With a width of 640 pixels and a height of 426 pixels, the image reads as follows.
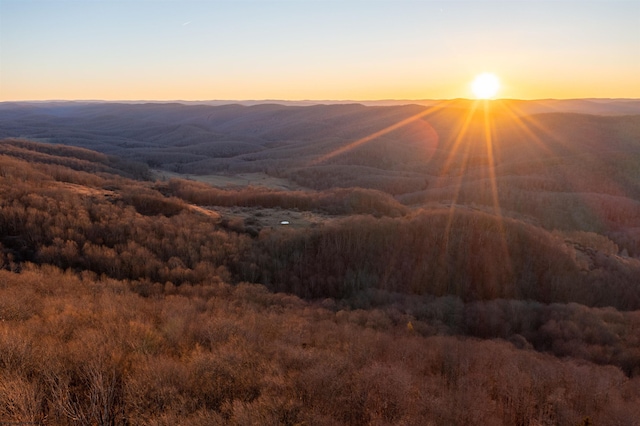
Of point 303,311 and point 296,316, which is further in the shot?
point 303,311

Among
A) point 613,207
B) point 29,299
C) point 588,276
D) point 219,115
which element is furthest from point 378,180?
point 219,115

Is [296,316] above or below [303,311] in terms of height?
above

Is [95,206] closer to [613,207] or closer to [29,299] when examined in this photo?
[29,299]

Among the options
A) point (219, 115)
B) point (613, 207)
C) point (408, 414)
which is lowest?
point (613, 207)
